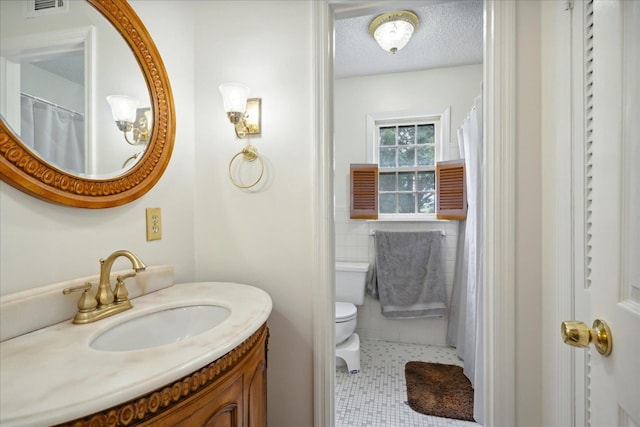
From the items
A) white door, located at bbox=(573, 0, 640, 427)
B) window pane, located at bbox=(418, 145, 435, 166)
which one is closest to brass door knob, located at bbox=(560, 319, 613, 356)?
white door, located at bbox=(573, 0, 640, 427)

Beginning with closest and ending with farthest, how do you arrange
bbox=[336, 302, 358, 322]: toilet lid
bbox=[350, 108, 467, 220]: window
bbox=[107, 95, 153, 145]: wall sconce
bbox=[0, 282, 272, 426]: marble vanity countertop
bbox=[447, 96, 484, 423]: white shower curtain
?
bbox=[0, 282, 272, 426]: marble vanity countertop
bbox=[107, 95, 153, 145]: wall sconce
bbox=[447, 96, 484, 423]: white shower curtain
bbox=[336, 302, 358, 322]: toilet lid
bbox=[350, 108, 467, 220]: window

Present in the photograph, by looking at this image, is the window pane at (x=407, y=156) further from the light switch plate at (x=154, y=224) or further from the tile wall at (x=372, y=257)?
the light switch plate at (x=154, y=224)

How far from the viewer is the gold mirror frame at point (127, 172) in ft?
2.41

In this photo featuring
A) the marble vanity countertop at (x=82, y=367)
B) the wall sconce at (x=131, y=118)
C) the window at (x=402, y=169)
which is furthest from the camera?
the window at (x=402, y=169)

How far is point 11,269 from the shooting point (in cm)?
74

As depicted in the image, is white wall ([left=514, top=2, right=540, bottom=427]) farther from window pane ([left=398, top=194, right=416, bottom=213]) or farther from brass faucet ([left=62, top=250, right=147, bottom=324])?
window pane ([left=398, top=194, right=416, bottom=213])

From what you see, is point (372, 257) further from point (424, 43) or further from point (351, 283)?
point (424, 43)

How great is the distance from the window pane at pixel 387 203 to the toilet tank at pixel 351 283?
612 millimetres

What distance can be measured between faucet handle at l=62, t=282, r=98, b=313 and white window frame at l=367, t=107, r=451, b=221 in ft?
7.23

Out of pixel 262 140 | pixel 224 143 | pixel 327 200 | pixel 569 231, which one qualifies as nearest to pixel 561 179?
pixel 569 231

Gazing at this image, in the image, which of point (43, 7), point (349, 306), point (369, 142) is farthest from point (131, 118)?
point (369, 142)

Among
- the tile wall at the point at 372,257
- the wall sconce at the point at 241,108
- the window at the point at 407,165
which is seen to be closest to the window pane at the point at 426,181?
the window at the point at 407,165

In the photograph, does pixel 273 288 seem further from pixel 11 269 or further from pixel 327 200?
pixel 11 269

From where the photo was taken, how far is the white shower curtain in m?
1.63
